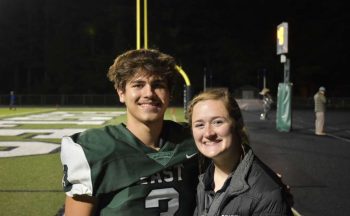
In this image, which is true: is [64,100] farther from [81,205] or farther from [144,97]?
[81,205]

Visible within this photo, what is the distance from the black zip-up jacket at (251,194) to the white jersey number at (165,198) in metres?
0.21

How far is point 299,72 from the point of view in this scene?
133ft

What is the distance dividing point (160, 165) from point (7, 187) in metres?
4.89

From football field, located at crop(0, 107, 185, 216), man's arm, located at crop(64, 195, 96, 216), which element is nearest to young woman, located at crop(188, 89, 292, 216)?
man's arm, located at crop(64, 195, 96, 216)

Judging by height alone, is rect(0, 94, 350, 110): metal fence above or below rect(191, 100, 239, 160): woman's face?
below

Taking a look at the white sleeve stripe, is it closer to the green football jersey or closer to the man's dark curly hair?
the green football jersey

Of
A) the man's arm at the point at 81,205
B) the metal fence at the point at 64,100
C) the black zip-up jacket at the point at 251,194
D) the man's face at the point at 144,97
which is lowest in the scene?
the metal fence at the point at 64,100

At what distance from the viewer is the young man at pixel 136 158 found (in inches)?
80.4

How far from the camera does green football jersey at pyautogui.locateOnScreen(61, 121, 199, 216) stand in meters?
2.03

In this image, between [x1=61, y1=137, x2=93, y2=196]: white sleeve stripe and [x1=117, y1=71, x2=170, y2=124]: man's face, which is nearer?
[x1=61, y1=137, x2=93, y2=196]: white sleeve stripe

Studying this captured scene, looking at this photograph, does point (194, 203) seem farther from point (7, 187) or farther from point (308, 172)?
point (308, 172)

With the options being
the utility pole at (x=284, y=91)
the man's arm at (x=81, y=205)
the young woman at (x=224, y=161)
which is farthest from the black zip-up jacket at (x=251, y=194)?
the utility pole at (x=284, y=91)

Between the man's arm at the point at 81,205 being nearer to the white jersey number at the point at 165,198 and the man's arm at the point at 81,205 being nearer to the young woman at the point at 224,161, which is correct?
the white jersey number at the point at 165,198

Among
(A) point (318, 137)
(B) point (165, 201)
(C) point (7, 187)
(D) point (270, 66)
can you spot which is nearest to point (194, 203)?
(B) point (165, 201)
